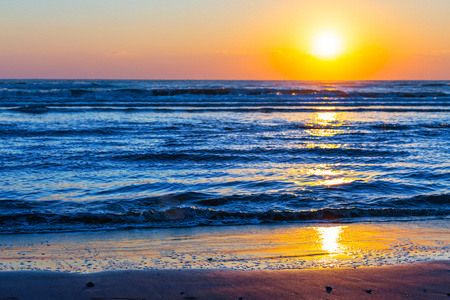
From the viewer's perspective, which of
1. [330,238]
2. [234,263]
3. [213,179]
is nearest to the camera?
[234,263]

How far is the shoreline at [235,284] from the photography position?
144 inches

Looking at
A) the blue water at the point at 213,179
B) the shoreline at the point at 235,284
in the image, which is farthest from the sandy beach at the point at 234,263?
the blue water at the point at 213,179

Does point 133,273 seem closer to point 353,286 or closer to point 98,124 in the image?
point 353,286

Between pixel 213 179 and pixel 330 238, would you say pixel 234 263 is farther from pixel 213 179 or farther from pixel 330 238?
pixel 213 179

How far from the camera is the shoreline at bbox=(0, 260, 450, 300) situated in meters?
3.66

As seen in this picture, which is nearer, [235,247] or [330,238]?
[235,247]

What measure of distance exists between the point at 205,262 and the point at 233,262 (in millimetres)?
309

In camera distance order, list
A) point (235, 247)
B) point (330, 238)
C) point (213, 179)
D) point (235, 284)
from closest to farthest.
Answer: point (235, 284)
point (235, 247)
point (330, 238)
point (213, 179)

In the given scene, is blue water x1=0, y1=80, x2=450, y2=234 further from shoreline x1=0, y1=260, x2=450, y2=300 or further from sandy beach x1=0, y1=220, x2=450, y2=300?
shoreline x1=0, y1=260, x2=450, y2=300

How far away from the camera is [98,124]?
19.9 metres

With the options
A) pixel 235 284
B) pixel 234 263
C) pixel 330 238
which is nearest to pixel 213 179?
pixel 330 238

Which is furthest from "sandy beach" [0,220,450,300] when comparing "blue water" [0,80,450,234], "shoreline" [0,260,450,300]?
"blue water" [0,80,450,234]

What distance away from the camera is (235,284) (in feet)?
12.7

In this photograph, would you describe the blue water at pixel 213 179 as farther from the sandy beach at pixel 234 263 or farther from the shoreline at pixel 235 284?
the shoreline at pixel 235 284
